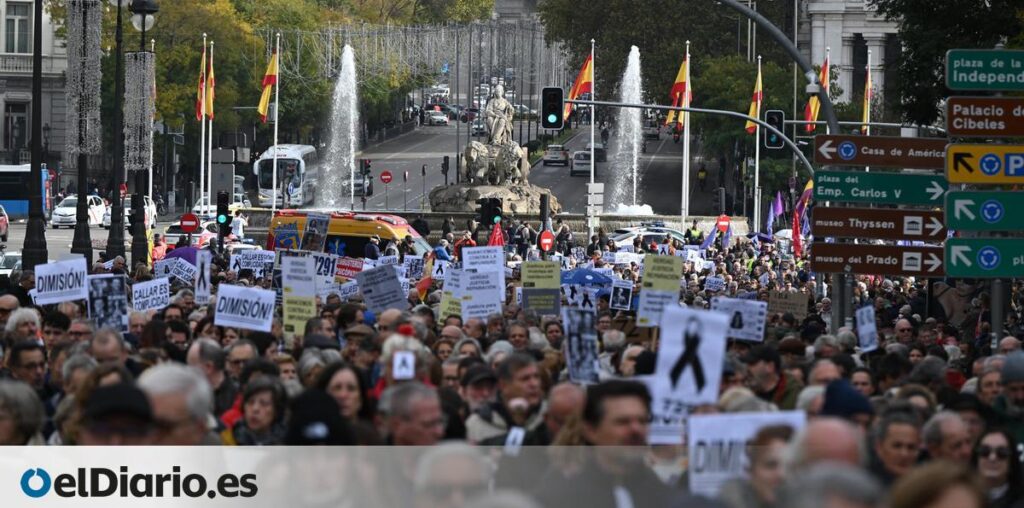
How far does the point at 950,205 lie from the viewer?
18078 millimetres

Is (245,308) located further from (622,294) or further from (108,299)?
(622,294)

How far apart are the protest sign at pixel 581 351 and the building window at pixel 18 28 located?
80.2m

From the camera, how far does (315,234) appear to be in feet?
97.3

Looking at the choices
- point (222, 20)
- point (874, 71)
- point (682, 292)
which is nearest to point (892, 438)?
point (682, 292)

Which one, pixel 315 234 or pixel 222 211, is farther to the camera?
pixel 222 211

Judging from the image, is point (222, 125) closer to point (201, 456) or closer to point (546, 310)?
point (546, 310)

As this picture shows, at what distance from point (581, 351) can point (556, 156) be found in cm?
9365

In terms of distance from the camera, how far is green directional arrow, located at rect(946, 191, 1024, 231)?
18031 mm

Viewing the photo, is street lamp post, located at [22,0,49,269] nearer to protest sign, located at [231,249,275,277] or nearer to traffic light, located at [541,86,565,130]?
protest sign, located at [231,249,275,277]

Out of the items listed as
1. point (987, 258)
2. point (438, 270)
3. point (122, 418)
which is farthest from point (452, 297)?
point (122, 418)

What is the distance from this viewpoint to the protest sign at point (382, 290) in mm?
20000

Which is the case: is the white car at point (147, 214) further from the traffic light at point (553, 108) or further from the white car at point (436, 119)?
the white car at point (436, 119)

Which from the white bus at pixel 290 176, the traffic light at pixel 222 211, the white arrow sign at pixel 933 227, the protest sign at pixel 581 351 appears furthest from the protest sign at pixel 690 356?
the white bus at pixel 290 176

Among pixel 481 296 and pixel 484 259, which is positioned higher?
pixel 484 259
